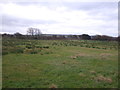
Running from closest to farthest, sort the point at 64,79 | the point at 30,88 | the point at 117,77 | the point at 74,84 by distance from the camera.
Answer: the point at 30,88 → the point at 74,84 → the point at 64,79 → the point at 117,77

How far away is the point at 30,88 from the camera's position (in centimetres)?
480

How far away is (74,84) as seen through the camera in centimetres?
526

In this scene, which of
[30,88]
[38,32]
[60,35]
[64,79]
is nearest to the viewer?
[30,88]

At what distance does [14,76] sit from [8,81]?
2.27 feet

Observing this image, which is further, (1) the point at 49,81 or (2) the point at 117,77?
(2) the point at 117,77

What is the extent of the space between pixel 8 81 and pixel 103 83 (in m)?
3.93

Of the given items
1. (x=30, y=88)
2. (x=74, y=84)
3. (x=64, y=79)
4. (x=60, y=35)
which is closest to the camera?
(x=30, y=88)

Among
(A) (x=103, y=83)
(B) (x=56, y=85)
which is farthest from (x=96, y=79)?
(B) (x=56, y=85)

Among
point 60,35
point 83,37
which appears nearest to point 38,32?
point 60,35

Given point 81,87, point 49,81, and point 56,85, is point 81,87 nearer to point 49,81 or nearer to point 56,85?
point 56,85

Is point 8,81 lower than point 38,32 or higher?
lower

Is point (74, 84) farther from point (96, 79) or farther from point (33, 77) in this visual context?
A: point (33, 77)

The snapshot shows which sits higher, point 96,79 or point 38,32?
point 38,32

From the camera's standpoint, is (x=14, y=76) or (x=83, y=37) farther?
(x=83, y=37)
